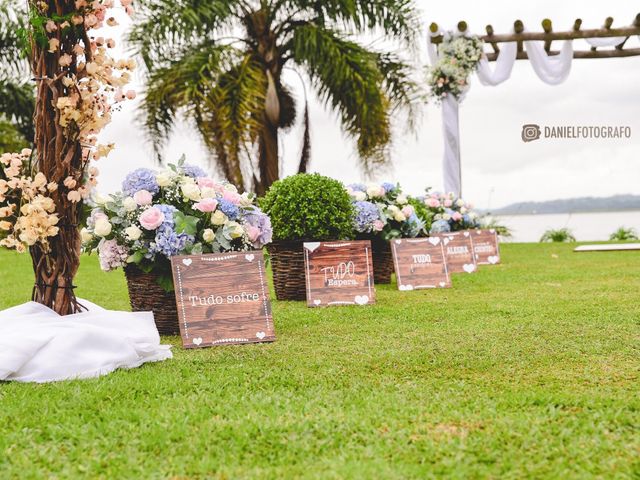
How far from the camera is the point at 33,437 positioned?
2410 mm

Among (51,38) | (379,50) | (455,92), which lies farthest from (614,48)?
(51,38)

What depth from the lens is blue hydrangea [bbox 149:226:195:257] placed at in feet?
13.6

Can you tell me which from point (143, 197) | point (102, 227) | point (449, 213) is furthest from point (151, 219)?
point (449, 213)

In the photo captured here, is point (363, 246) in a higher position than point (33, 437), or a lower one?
higher

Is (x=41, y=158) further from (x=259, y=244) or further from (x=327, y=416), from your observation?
(x=327, y=416)

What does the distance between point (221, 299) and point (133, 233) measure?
68 cm

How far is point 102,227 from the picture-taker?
4.21 metres

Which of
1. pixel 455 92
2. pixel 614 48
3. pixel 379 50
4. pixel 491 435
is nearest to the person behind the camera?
pixel 491 435

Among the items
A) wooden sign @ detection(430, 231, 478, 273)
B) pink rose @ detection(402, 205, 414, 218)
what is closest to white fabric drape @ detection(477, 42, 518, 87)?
wooden sign @ detection(430, 231, 478, 273)

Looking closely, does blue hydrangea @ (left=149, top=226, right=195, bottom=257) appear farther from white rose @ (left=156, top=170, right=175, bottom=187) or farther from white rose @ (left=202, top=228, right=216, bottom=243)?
white rose @ (left=156, top=170, right=175, bottom=187)

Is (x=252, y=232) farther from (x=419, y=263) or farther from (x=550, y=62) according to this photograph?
(x=550, y=62)

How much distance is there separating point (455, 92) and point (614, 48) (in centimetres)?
359

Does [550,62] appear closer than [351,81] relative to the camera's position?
Yes

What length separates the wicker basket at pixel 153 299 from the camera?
4359 millimetres
